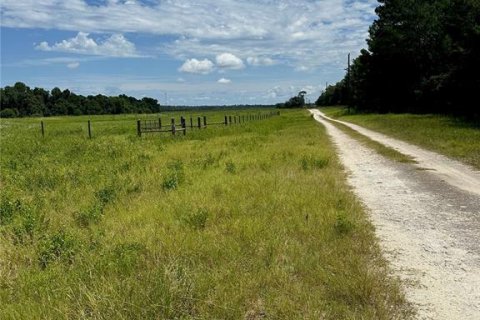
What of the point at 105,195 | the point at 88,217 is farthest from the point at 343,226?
the point at 105,195

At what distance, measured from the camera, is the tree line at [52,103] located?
129 meters

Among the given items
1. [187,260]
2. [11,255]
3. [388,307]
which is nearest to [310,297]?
[388,307]

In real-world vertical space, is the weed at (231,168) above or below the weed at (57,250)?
above

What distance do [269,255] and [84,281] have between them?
2.00 metres

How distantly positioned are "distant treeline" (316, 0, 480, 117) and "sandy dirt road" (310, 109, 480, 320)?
21168 mm

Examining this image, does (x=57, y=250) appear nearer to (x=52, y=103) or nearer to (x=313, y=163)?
(x=313, y=163)

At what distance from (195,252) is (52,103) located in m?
151

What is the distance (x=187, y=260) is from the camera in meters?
5.04

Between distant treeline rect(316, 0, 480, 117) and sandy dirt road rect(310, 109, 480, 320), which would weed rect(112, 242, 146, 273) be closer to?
sandy dirt road rect(310, 109, 480, 320)

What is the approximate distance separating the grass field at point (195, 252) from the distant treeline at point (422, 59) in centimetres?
2548

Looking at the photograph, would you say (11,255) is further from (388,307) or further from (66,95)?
(66,95)

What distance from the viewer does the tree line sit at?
128875 millimetres

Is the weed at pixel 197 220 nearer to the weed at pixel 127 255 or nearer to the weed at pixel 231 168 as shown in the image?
the weed at pixel 127 255

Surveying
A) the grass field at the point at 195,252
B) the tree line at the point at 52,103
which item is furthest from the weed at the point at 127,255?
the tree line at the point at 52,103
